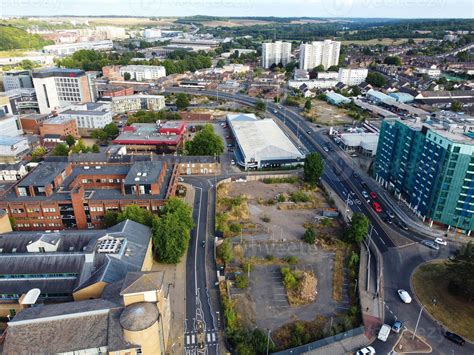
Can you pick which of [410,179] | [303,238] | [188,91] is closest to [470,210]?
[410,179]

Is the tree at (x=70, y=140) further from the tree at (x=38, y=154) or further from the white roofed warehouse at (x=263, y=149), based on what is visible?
the white roofed warehouse at (x=263, y=149)

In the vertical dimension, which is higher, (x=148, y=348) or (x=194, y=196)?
(x=148, y=348)

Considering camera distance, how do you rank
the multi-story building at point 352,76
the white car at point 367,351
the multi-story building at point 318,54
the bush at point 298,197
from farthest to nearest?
1. the multi-story building at point 318,54
2. the multi-story building at point 352,76
3. the bush at point 298,197
4. the white car at point 367,351

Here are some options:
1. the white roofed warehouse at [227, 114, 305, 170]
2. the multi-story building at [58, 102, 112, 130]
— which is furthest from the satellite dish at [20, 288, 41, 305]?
the multi-story building at [58, 102, 112, 130]

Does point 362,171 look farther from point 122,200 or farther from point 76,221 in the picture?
point 76,221

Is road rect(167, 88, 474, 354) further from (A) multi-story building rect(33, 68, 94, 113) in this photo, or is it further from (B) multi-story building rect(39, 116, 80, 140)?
(A) multi-story building rect(33, 68, 94, 113)

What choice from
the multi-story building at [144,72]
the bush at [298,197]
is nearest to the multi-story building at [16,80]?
the multi-story building at [144,72]

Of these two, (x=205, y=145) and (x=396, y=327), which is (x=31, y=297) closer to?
(x=396, y=327)

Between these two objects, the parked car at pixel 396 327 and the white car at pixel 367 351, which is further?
the parked car at pixel 396 327
